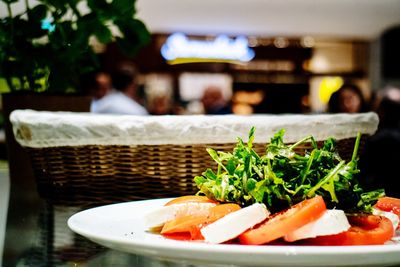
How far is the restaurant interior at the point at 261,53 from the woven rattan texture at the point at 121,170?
508cm

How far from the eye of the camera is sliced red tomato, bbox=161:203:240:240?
0.66 metres

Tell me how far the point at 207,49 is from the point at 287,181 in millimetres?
7016

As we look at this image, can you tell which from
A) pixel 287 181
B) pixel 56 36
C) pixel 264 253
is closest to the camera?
pixel 264 253

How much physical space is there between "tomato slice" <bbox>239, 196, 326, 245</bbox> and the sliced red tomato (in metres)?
0.06

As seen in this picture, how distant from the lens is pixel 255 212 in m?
0.61

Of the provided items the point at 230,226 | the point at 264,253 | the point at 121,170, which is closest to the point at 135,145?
the point at 121,170

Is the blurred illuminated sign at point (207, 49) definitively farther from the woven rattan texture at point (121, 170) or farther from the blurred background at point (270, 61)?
the woven rattan texture at point (121, 170)

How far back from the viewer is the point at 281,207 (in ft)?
2.29

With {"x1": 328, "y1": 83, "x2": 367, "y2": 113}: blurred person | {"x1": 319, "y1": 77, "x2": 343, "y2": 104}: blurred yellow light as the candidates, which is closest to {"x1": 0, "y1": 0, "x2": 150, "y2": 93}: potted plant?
{"x1": 328, "y1": 83, "x2": 367, "y2": 113}: blurred person

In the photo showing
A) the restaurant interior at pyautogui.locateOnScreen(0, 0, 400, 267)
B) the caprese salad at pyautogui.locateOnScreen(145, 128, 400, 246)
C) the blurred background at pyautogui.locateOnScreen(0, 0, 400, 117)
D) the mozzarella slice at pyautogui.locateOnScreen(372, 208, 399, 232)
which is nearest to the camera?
the caprese salad at pyautogui.locateOnScreen(145, 128, 400, 246)

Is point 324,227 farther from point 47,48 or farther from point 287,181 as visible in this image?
point 47,48

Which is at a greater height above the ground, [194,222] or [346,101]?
[194,222]

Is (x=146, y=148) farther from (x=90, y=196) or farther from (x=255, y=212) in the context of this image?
(x=255, y=212)

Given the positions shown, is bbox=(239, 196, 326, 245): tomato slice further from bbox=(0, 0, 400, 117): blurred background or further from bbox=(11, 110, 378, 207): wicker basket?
bbox=(0, 0, 400, 117): blurred background
